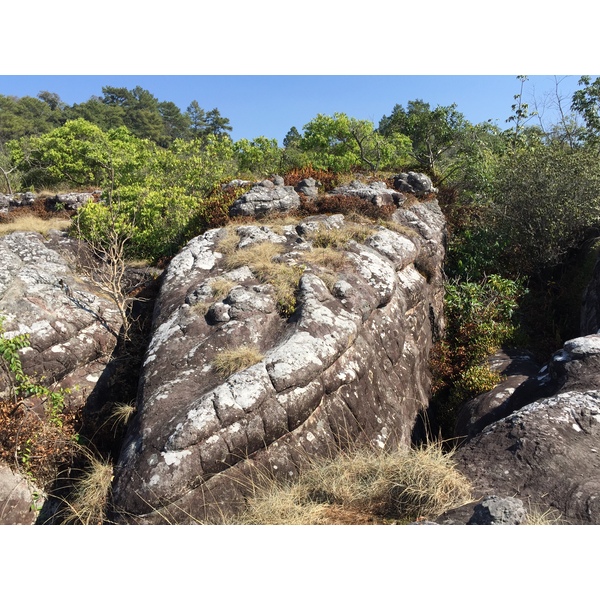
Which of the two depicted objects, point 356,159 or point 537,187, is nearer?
point 537,187

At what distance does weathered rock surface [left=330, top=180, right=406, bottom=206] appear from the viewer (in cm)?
1445

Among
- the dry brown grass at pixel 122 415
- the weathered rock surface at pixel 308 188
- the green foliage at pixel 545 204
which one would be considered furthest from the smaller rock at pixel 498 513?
the weathered rock surface at pixel 308 188

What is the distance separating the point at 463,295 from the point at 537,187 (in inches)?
161

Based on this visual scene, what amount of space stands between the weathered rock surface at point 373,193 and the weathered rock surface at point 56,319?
785 centimetres

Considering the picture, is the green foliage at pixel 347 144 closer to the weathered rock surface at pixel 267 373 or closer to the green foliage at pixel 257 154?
the green foliage at pixel 257 154

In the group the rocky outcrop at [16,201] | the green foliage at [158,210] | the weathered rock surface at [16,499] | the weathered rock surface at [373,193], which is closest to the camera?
the weathered rock surface at [16,499]

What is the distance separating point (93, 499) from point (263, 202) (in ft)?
30.4

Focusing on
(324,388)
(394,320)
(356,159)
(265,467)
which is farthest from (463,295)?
(356,159)

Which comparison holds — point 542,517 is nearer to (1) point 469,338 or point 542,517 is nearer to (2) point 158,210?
(1) point 469,338

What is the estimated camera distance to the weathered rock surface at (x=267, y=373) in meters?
6.20

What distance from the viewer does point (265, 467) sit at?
21.6 ft

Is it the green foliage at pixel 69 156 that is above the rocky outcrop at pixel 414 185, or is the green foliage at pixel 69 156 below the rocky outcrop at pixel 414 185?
above

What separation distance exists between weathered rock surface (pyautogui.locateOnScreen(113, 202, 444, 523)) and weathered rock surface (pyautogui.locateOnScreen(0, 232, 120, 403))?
158 cm

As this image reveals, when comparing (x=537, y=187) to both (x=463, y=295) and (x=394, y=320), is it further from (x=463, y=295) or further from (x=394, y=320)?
(x=394, y=320)
